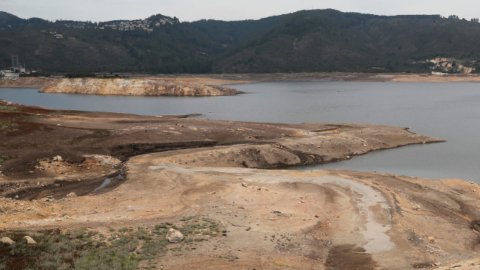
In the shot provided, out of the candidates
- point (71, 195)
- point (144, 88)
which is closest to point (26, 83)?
point (144, 88)

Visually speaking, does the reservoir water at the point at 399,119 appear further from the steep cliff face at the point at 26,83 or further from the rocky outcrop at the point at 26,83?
the steep cliff face at the point at 26,83

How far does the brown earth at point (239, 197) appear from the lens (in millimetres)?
18844

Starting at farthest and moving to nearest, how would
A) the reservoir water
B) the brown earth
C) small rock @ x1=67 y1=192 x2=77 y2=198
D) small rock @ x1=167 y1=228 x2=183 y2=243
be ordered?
the reservoir water, small rock @ x1=67 y1=192 x2=77 y2=198, the brown earth, small rock @ x1=167 y1=228 x2=183 y2=243

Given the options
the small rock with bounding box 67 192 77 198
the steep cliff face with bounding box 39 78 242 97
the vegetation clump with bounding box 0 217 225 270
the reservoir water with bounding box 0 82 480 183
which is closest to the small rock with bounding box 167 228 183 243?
the vegetation clump with bounding box 0 217 225 270

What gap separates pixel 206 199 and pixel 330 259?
10.6m

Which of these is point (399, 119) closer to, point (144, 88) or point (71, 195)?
point (71, 195)

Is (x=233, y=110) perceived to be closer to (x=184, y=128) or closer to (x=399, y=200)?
(x=184, y=128)

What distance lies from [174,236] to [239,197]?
28.9 feet

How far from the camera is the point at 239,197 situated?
2691cm

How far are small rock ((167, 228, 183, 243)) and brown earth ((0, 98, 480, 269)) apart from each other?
3.85 ft

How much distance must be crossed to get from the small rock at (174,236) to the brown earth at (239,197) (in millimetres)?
1173

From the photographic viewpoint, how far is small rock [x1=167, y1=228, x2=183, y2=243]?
1855 centimetres

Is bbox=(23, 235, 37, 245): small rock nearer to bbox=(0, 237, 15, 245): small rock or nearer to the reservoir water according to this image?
bbox=(0, 237, 15, 245): small rock

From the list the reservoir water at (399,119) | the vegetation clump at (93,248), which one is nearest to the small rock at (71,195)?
the vegetation clump at (93,248)
